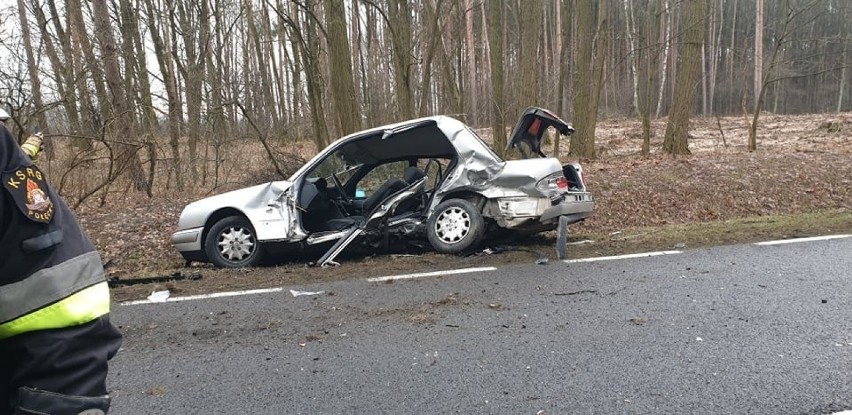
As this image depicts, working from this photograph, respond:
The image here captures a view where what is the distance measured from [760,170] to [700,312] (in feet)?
27.7

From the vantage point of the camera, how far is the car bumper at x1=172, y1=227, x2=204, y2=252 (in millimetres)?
6574

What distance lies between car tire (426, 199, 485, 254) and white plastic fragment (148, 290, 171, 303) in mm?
2898

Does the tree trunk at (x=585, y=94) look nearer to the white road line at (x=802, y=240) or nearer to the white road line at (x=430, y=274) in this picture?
the white road line at (x=802, y=240)

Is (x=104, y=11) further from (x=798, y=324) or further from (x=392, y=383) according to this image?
(x=798, y=324)

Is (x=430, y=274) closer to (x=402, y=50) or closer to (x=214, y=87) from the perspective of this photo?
(x=402, y=50)

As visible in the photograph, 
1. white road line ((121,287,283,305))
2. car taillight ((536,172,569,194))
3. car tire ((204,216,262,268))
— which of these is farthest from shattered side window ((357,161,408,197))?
white road line ((121,287,283,305))

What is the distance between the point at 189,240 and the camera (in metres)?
6.59

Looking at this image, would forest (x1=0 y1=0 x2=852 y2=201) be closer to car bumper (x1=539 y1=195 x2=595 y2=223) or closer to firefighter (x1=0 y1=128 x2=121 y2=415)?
car bumper (x1=539 y1=195 x2=595 y2=223)

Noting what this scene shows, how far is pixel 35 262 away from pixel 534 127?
241 inches

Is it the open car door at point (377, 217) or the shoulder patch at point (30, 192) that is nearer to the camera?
the shoulder patch at point (30, 192)

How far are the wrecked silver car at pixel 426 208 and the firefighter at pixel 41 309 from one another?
5066 mm

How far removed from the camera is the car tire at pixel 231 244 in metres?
6.55

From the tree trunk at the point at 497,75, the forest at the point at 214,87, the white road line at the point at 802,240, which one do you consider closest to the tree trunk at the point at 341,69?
the forest at the point at 214,87

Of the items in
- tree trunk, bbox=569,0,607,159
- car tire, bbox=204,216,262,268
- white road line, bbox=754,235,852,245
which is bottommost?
white road line, bbox=754,235,852,245
